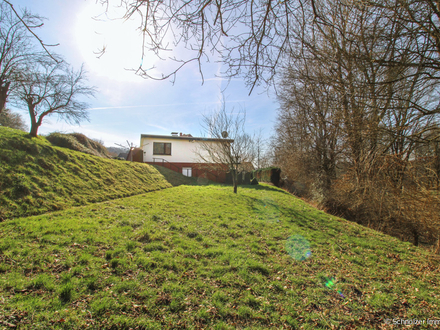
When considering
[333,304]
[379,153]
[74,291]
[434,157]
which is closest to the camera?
[74,291]

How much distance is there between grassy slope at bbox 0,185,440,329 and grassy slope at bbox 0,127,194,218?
778mm

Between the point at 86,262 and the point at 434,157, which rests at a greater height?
the point at 434,157

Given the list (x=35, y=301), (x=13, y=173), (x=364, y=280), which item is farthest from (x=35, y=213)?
A: (x=364, y=280)

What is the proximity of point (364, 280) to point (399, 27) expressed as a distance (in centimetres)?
546

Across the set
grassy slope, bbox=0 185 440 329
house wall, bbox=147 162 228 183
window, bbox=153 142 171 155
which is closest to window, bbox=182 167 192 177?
house wall, bbox=147 162 228 183

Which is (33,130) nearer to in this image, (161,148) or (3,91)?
(3,91)

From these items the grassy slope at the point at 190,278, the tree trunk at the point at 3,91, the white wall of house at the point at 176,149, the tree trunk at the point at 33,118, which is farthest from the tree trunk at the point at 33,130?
the white wall of house at the point at 176,149

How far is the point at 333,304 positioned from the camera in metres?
3.28

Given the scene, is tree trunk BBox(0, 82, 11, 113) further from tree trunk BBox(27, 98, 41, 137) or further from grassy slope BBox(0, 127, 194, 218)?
grassy slope BBox(0, 127, 194, 218)

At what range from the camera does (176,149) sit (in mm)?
24125

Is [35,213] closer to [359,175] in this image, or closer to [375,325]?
[375,325]

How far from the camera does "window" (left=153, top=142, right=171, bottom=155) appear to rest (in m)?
23.5

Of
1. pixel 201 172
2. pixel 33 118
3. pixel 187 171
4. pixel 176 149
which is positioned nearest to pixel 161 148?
pixel 176 149

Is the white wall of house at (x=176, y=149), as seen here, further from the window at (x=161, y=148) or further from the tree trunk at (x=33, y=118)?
the tree trunk at (x=33, y=118)
